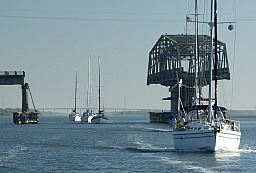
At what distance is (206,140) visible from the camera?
5559 centimetres

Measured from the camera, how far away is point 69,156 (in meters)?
58.3

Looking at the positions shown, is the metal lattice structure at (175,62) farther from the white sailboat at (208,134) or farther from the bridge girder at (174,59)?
the white sailboat at (208,134)

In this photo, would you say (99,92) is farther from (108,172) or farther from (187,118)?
(108,172)

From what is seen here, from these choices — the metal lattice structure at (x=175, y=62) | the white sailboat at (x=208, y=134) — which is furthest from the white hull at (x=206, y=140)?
the metal lattice structure at (x=175, y=62)

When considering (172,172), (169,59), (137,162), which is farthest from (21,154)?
(169,59)

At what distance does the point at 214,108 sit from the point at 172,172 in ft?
50.3

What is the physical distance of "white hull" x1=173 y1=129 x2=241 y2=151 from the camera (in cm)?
5514

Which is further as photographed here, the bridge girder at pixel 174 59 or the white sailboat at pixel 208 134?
the bridge girder at pixel 174 59

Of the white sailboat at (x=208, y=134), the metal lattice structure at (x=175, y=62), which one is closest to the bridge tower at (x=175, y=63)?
the metal lattice structure at (x=175, y=62)

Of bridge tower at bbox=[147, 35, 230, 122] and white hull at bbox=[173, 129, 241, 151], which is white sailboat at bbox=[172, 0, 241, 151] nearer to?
white hull at bbox=[173, 129, 241, 151]

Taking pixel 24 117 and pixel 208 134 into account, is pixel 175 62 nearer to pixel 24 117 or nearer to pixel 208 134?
pixel 24 117

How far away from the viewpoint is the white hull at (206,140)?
181 feet

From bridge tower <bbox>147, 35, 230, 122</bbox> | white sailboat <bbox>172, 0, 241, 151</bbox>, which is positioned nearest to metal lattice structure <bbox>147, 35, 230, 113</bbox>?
bridge tower <bbox>147, 35, 230, 122</bbox>

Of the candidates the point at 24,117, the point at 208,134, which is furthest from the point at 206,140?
the point at 24,117
